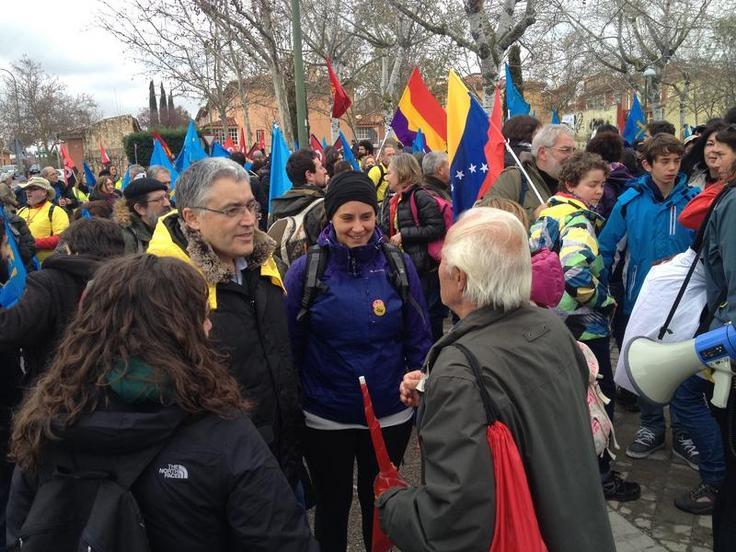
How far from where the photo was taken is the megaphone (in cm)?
240

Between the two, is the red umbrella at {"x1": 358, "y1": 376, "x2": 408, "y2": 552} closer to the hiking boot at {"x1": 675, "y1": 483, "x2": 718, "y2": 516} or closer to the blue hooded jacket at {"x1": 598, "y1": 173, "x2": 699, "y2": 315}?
the hiking boot at {"x1": 675, "y1": 483, "x2": 718, "y2": 516}

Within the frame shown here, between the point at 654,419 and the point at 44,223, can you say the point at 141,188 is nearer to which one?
the point at 44,223

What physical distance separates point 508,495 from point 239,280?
1.39m

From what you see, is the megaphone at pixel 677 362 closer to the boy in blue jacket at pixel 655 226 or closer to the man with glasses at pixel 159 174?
the boy in blue jacket at pixel 655 226

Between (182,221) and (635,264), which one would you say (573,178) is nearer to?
(635,264)

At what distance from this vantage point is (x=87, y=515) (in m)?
1.47

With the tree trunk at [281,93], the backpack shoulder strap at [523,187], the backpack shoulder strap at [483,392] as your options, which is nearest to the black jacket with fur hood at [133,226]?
the backpack shoulder strap at [523,187]

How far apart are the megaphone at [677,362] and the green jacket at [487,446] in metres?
0.87

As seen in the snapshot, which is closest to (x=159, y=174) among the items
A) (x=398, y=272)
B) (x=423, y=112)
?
(x=423, y=112)

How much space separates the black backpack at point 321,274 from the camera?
8.92 ft

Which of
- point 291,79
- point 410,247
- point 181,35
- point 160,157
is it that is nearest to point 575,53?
point 291,79

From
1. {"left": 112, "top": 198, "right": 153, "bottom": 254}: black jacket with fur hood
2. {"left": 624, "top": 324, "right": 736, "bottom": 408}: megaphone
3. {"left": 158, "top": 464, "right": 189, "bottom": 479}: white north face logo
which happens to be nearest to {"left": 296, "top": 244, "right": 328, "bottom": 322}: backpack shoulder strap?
{"left": 158, "top": 464, "right": 189, "bottom": 479}: white north face logo

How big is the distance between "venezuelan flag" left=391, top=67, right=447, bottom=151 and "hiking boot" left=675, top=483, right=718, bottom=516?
5.13m

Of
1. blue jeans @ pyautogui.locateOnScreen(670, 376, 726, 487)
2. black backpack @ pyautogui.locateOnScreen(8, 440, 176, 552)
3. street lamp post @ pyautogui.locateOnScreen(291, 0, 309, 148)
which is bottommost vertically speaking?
blue jeans @ pyautogui.locateOnScreen(670, 376, 726, 487)
